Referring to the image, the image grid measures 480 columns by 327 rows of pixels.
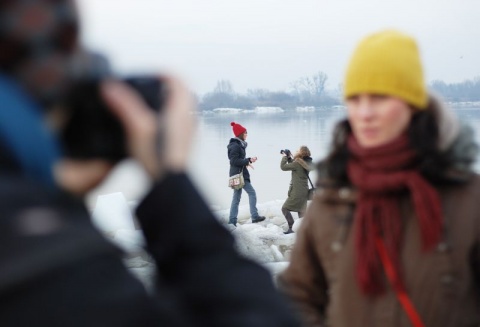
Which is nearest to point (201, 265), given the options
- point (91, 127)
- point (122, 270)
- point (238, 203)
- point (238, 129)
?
point (122, 270)

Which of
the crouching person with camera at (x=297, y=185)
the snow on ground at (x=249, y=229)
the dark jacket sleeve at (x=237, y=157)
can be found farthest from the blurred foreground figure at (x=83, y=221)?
the dark jacket sleeve at (x=237, y=157)

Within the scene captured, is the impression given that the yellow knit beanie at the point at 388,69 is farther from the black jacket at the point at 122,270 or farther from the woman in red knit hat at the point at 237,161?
the woman in red knit hat at the point at 237,161

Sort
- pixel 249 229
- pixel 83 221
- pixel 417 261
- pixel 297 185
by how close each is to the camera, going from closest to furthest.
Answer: pixel 83 221 < pixel 417 261 < pixel 249 229 < pixel 297 185

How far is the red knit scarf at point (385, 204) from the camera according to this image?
199 cm

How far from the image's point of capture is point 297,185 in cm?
1034

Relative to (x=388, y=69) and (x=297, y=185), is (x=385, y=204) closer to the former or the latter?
(x=388, y=69)

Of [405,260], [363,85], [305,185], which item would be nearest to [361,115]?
[363,85]

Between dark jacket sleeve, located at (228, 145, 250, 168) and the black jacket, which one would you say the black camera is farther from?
dark jacket sleeve, located at (228, 145, 250, 168)

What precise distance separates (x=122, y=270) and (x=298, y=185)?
973cm

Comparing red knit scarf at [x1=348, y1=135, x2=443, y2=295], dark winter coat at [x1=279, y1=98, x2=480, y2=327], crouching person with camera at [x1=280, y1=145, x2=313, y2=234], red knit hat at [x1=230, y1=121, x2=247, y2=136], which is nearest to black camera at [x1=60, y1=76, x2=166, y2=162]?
dark winter coat at [x1=279, y1=98, x2=480, y2=327]

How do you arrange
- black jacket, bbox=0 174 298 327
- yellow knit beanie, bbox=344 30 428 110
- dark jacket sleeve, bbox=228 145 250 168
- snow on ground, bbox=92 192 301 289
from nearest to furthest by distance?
black jacket, bbox=0 174 298 327 < yellow knit beanie, bbox=344 30 428 110 < snow on ground, bbox=92 192 301 289 < dark jacket sleeve, bbox=228 145 250 168

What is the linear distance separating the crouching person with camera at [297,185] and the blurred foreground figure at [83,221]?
949 cm

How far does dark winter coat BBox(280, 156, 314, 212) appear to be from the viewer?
10.3 metres

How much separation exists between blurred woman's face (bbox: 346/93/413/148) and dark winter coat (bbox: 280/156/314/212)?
8.13 metres
